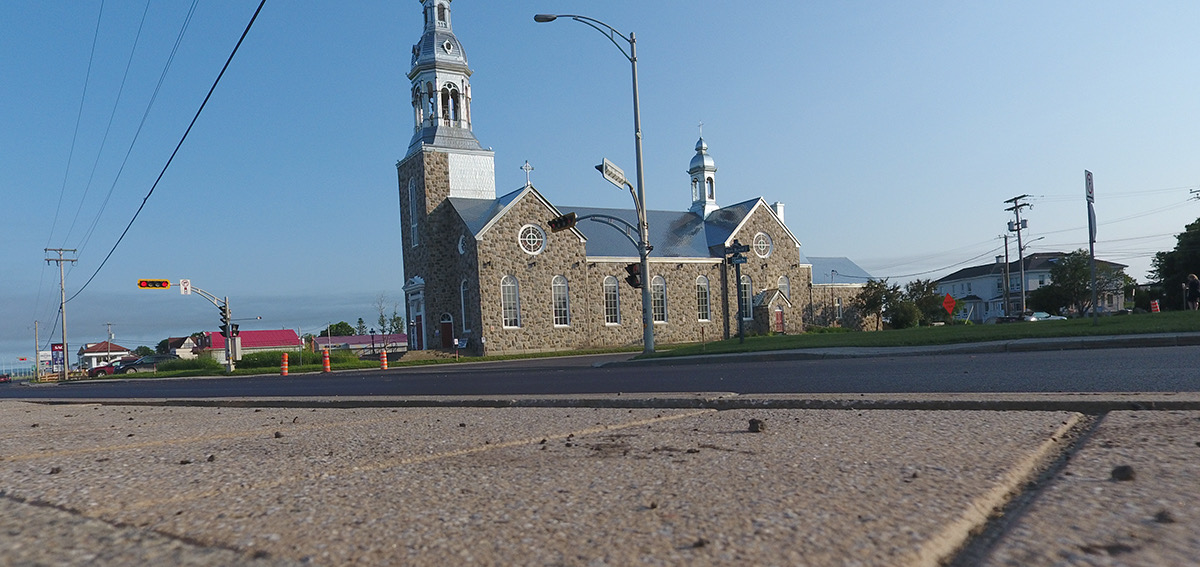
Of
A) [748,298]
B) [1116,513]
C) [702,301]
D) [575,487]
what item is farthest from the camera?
[748,298]

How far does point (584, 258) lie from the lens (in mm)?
44406

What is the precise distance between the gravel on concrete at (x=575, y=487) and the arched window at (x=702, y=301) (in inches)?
1744

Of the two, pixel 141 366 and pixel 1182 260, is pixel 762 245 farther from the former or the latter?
pixel 141 366

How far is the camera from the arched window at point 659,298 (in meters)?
47.6

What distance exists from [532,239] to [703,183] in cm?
1796

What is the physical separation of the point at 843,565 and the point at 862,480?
986 millimetres

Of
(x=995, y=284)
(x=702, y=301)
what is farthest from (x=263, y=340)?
(x=995, y=284)

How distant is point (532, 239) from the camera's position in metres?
43.0

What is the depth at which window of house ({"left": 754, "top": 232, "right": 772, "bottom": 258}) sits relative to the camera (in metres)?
51.2

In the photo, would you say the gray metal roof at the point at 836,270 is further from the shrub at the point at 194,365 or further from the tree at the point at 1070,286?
the shrub at the point at 194,365

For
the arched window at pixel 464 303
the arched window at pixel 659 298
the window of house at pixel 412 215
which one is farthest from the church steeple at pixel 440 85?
the arched window at pixel 659 298

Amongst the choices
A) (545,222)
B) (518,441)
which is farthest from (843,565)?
(545,222)

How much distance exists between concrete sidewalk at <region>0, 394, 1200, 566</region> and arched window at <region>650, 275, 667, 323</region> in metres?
42.6

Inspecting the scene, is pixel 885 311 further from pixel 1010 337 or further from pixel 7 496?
pixel 7 496
